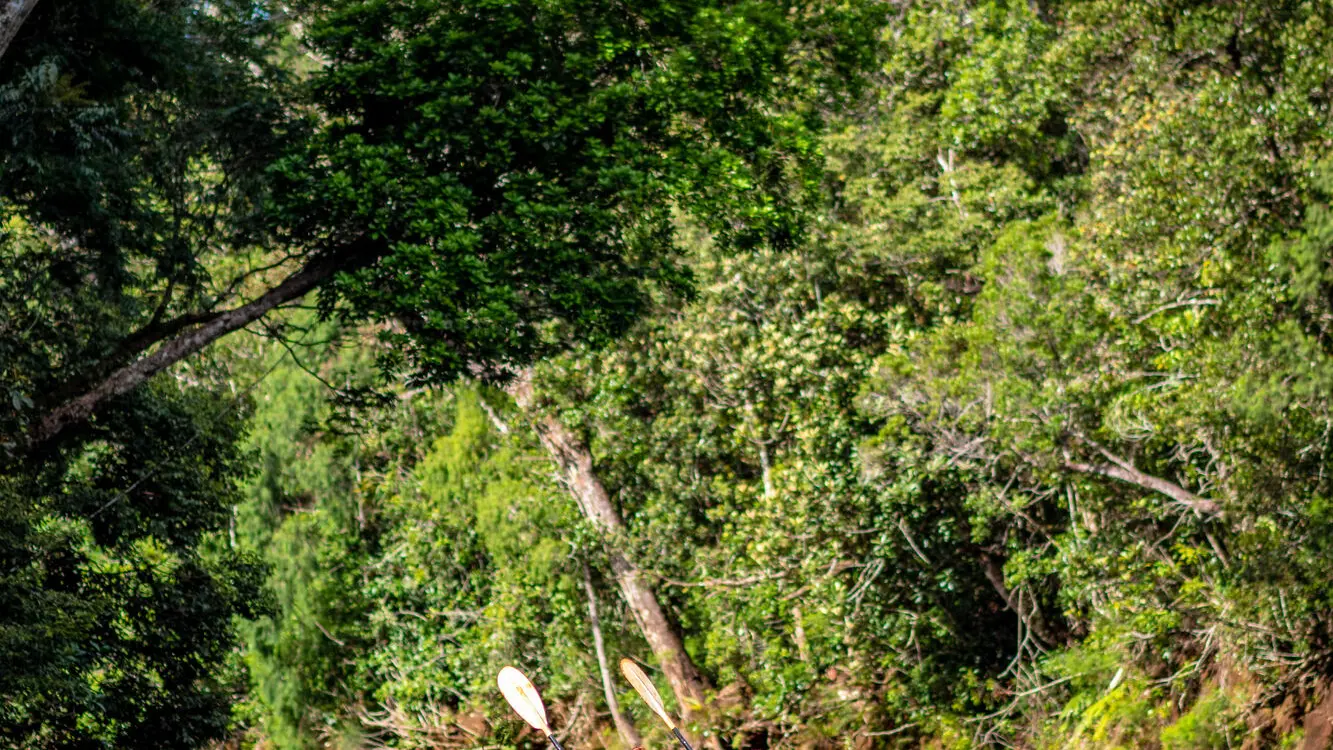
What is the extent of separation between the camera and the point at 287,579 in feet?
77.0

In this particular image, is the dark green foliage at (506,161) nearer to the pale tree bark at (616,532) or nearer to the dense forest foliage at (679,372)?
the dense forest foliage at (679,372)

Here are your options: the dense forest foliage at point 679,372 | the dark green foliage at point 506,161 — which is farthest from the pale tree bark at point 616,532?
the dark green foliage at point 506,161

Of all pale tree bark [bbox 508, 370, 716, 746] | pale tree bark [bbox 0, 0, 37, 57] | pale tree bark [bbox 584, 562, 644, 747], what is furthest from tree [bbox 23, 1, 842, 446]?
pale tree bark [bbox 584, 562, 644, 747]

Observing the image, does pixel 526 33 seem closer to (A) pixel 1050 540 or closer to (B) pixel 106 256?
(B) pixel 106 256

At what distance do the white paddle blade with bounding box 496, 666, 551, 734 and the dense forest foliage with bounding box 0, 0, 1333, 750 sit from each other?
3.40 metres

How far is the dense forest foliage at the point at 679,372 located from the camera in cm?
1052

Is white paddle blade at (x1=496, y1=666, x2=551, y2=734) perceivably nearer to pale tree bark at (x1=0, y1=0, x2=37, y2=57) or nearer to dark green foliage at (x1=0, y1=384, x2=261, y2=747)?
dark green foliage at (x1=0, y1=384, x2=261, y2=747)

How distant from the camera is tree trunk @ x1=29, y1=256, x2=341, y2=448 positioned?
1012 centimetres

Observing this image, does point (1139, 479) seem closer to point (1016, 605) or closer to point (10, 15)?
point (1016, 605)

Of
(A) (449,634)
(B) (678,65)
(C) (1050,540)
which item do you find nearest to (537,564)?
(A) (449,634)

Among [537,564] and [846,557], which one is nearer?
[846,557]

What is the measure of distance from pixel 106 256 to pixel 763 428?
9.53 metres

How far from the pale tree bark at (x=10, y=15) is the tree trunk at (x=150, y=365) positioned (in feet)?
8.49

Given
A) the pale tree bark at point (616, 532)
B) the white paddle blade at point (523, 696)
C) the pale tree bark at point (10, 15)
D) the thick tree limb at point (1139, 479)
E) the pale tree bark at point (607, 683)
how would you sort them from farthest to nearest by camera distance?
the pale tree bark at point (607, 683) < the pale tree bark at point (616, 532) < the thick tree limb at point (1139, 479) < the pale tree bark at point (10, 15) < the white paddle blade at point (523, 696)
